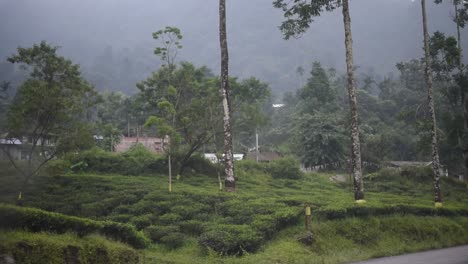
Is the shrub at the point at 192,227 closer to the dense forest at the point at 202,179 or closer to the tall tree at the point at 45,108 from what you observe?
the dense forest at the point at 202,179

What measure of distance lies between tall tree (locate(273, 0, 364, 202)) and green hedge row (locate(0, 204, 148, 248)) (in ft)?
Answer: 33.2

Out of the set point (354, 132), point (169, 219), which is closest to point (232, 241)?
point (169, 219)

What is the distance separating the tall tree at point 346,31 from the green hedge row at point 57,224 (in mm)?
10120

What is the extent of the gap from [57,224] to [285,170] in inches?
1190

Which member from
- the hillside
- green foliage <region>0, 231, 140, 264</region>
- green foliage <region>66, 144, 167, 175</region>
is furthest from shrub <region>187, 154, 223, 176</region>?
green foliage <region>0, 231, 140, 264</region>

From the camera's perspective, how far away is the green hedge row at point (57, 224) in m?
7.27

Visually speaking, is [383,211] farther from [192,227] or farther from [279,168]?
[279,168]

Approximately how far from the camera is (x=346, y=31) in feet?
61.7

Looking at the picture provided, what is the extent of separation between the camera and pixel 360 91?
7606 centimetres

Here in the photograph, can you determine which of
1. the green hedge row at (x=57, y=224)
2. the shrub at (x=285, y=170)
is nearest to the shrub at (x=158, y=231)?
the green hedge row at (x=57, y=224)

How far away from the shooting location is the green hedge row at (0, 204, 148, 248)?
7266 mm

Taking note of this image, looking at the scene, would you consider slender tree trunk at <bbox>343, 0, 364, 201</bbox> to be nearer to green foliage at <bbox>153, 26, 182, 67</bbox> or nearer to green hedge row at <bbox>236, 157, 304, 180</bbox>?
green foliage at <bbox>153, 26, 182, 67</bbox>

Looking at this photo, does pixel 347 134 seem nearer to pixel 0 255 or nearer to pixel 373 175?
Result: pixel 373 175

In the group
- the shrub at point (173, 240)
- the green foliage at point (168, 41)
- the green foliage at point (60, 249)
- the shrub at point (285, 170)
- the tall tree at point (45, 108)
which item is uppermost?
the green foliage at point (168, 41)
